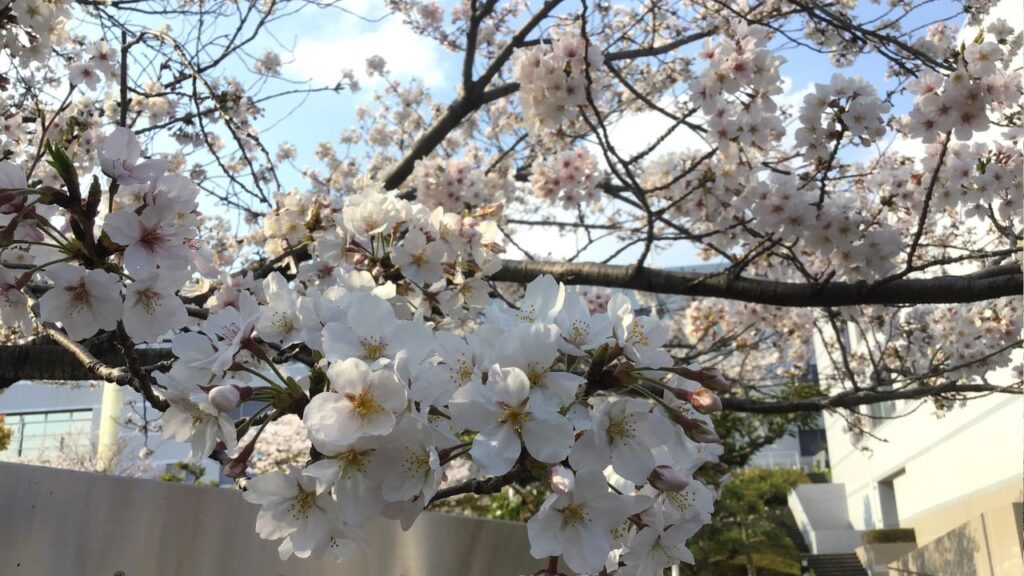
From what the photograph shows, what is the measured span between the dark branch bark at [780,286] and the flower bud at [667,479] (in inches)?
89.3

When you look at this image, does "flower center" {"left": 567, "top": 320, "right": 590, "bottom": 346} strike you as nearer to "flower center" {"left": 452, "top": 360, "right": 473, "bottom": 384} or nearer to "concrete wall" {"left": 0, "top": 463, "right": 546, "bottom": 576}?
"flower center" {"left": 452, "top": 360, "right": 473, "bottom": 384}

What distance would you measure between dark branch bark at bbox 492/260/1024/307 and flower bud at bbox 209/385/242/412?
7.78ft

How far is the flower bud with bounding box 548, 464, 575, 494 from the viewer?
0.87 metres

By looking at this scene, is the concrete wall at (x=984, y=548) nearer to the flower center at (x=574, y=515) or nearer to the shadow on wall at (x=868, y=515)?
the flower center at (x=574, y=515)

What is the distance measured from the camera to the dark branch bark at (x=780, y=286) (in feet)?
9.18

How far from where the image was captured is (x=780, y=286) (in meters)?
3.14

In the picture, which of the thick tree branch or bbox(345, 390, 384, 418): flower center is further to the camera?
the thick tree branch

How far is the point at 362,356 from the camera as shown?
95 centimetres

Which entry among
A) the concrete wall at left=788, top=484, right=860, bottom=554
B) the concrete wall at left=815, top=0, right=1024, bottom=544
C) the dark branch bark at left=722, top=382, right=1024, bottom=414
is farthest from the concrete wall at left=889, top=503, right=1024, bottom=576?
the concrete wall at left=788, top=484, right=860, bottom=554

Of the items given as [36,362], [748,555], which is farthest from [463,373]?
[748,555]

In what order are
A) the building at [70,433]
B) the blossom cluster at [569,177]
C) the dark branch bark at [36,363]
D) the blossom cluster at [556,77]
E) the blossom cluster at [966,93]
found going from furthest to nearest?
the building at [70,433] → the blossom cluster at [569,177] → the blossom cluster at [556,77] → the blossom cluster at [966,93] → the dark branch bark at [36,363]

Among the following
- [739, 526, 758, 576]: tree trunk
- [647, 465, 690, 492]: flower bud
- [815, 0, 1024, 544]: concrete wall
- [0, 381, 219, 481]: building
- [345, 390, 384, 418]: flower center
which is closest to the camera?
[345, 390, 384, 418]: flower center

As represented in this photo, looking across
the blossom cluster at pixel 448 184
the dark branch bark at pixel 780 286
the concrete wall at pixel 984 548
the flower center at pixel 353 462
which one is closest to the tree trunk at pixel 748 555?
the concrete wall at pixel 984 548

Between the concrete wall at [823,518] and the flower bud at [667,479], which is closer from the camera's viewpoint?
the flower bud at [667,479]
